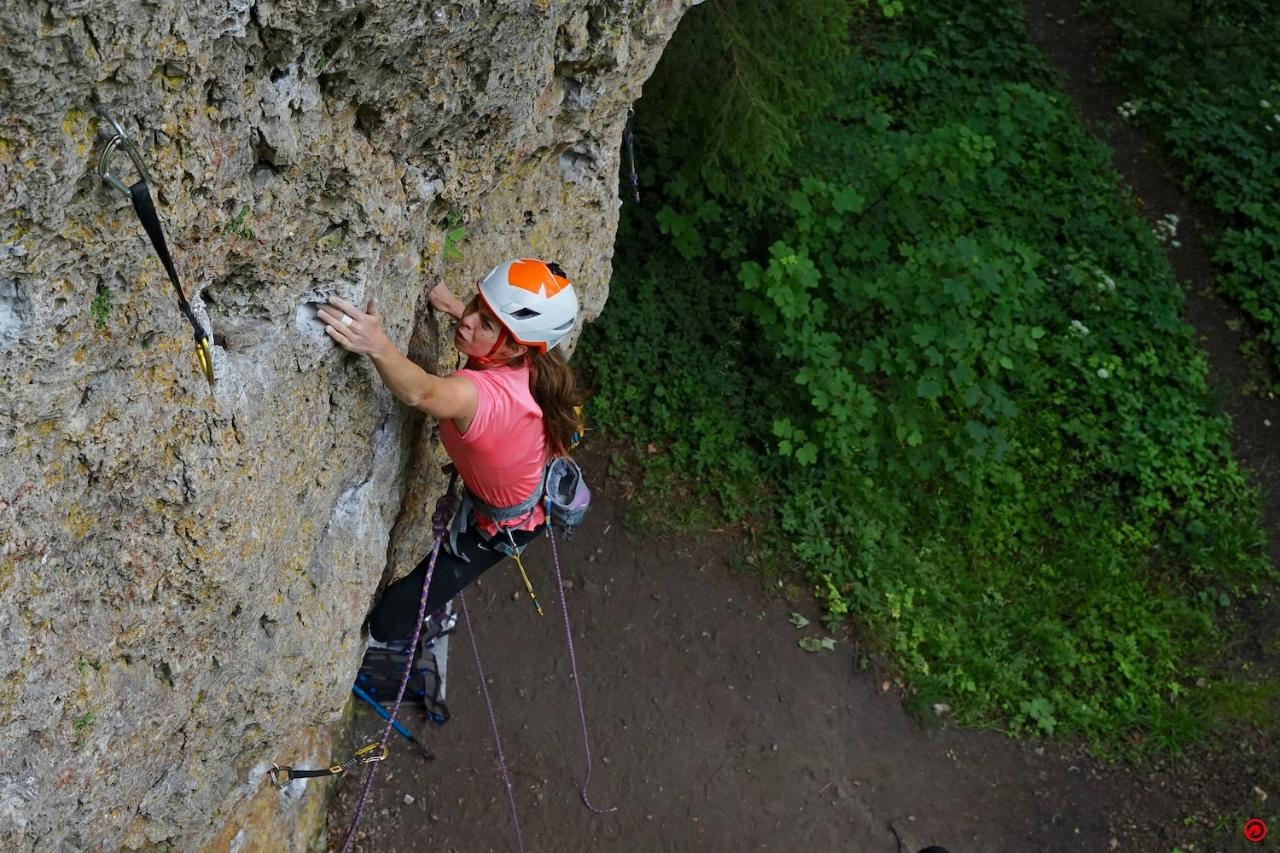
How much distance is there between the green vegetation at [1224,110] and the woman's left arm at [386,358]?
9835mm

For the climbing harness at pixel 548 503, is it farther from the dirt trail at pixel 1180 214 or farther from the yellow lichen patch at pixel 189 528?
the dirt trail at pixel 1180 214

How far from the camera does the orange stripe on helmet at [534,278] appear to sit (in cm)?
384

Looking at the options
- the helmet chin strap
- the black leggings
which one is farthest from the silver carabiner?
the black leggings

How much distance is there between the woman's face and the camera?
13.0ft

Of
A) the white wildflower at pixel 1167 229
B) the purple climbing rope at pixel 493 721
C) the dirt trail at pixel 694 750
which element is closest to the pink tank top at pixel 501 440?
the purple climbing rope at pixel 493 721

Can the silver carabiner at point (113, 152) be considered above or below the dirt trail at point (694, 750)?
above

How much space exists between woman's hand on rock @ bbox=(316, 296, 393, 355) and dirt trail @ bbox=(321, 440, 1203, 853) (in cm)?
356

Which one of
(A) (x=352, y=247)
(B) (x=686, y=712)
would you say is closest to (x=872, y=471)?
(B) (x=686, y=712)

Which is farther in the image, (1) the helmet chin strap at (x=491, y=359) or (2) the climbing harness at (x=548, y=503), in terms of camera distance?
(2) the climbing harness at (x=548, y=503)

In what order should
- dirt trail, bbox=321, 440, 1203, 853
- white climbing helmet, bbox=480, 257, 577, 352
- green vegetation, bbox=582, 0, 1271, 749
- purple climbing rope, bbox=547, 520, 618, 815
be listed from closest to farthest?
1. white climbing helmet, bbox=480, 257, 577, 352
2. dirt trail, bbox=321, 440, 1203, 853
3. purple climbing rope, bbox=547, 520, 618, 815
4. green vegetation, bbox=582, 0, 1271, 749

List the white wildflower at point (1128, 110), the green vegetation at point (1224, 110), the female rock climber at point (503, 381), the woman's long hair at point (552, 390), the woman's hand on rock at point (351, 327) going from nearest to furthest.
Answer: the woman's hand on rock at point (351, 327), the female rock climber at point (503, 381), the woman's long hair at point (552, 390), the green vegetation at point (1224, 110), the white wildflower at point (1128, 110)

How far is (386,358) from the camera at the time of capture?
3.34 meters

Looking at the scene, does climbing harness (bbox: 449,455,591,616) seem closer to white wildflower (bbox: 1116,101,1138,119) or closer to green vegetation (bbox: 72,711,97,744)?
green vegetation (bbox: 72,711,97,744)

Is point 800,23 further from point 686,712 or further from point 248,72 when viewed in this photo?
point 248,72
